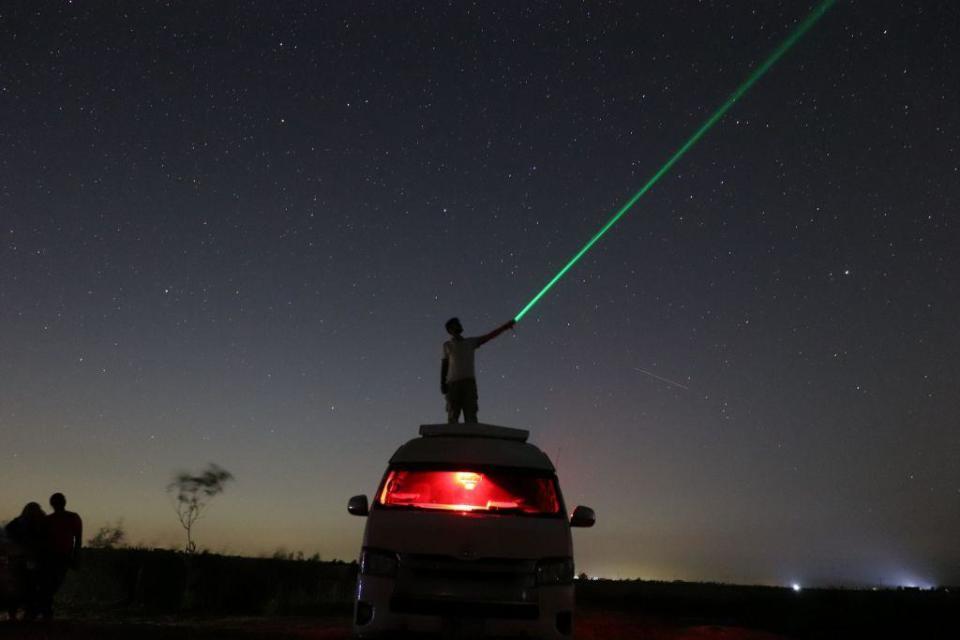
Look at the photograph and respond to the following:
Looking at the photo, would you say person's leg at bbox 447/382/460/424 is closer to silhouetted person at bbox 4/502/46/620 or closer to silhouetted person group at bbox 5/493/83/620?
silhouetted person group at bbox 5/493/83/620

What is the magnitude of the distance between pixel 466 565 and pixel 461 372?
6.66 metres

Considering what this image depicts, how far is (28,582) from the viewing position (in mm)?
12969

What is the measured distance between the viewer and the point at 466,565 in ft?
23.2

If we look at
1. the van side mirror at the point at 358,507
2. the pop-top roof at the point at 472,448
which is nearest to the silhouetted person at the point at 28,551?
the van side mirror at the point at 358,507

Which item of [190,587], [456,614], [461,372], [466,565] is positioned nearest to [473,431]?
[466,565]

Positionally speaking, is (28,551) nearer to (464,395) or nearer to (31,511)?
(31,511)

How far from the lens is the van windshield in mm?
8086

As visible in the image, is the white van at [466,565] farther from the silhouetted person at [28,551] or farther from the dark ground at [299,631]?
the silhouetted person at [28,551]

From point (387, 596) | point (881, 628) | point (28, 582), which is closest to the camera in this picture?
point (387, 596)

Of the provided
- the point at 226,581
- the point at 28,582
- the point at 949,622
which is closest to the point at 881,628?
the point at 949,622

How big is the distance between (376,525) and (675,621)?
7553 mm

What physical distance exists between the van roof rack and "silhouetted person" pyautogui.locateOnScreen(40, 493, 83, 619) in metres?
7.76

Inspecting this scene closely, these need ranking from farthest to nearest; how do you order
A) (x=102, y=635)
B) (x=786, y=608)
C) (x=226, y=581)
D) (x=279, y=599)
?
1. (x=226, y=581)
2. (x=279, y=599)
3. (x=786, y=608)
4. (x=102, y=635)

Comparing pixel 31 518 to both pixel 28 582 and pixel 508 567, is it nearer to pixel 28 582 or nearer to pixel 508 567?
pixel 28 582
